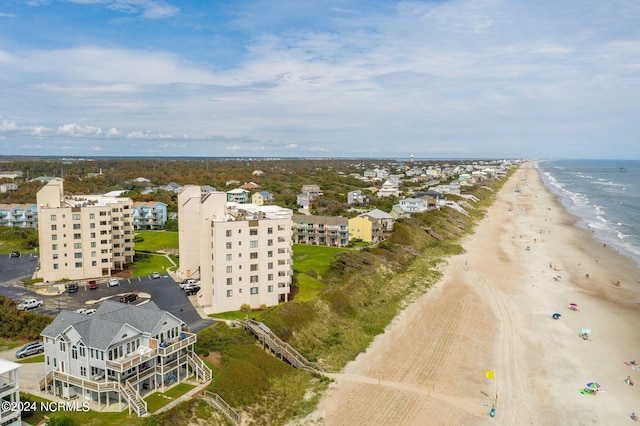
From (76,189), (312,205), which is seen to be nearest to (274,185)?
Result: (312,205)

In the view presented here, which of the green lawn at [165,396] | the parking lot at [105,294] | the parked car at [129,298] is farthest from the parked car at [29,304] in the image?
the green lawn at [165,396]

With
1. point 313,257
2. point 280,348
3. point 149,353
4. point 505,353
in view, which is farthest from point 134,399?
point 313,257

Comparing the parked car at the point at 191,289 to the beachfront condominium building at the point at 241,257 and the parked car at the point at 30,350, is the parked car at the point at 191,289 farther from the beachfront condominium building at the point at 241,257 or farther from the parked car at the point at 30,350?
the parked car at the point at 30,350

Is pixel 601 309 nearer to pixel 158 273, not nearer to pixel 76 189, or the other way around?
pixel 158 273

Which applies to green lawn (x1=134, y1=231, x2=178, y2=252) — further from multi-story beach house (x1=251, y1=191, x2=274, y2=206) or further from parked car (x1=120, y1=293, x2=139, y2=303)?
multi-story beach house (x1=251, y1=191, x2=274, y2=206)

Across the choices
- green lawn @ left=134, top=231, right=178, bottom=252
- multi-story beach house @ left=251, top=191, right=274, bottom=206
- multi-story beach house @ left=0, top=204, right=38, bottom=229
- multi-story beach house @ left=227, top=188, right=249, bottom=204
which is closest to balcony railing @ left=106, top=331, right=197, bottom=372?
green lawn @ left=134, top=231, right=178, bottom=252

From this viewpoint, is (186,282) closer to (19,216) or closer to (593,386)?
(593,386)
